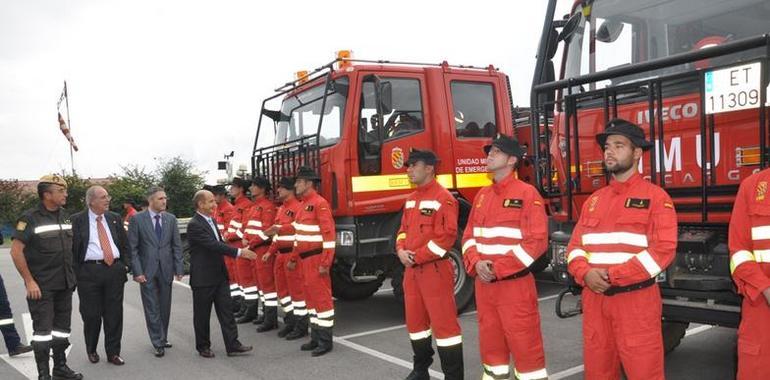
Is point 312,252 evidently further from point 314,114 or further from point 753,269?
point 753,269

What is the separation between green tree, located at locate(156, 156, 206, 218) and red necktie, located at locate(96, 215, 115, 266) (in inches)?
983

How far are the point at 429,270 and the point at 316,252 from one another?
5.69 feet

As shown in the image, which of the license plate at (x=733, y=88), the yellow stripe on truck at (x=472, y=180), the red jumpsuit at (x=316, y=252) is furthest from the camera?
the yellow stripe on truck at (x=472, y=180)

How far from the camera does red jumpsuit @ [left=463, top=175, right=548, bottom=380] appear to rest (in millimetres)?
3461

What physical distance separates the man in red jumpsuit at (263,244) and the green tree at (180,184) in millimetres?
23848

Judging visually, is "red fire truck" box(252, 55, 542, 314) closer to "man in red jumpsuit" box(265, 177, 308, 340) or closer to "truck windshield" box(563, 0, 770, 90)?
"man in red jumpsuit" box(265, 177, 308, 340)

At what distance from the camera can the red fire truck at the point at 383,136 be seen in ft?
20.2

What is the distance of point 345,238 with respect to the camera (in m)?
6.07

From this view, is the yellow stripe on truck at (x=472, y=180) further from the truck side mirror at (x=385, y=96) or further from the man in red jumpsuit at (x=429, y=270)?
the man in red jumpsuit at (x=429, y=270)

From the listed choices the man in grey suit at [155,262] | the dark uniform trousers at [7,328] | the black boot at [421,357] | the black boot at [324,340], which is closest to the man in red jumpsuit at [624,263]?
the black boot at [421,357]

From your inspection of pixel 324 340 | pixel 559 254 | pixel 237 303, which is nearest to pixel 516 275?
pixel 559 254

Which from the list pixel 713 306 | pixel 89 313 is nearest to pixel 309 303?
pixel 89 313

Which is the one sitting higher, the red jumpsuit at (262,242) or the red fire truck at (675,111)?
the red fire truck at (675,111)

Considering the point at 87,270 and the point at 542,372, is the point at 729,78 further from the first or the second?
the point at 87,270
